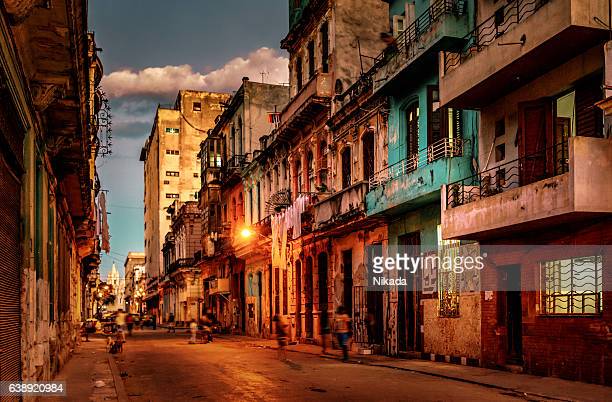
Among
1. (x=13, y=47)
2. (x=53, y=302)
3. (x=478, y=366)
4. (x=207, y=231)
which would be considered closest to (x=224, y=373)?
(x=53, y=302)

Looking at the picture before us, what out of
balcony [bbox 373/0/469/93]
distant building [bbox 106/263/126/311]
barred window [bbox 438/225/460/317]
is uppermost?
balcony [bbox 373/0/469/93]

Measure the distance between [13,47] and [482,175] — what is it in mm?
12198

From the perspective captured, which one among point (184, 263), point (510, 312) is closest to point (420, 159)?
point (510, 312)

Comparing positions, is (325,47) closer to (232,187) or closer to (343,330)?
(343,330)

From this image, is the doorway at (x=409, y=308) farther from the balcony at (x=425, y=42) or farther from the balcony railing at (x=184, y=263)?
the balcony railing at (x=184, y=263)

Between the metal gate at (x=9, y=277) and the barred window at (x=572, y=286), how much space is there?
10.5 metres

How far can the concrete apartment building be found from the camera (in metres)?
78.5

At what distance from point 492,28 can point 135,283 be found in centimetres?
11823

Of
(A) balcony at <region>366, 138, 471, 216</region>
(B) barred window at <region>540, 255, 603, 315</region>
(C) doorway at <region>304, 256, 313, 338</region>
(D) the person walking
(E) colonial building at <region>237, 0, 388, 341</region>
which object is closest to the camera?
(B) barred window at <region>540, 255, 603, 315</region>

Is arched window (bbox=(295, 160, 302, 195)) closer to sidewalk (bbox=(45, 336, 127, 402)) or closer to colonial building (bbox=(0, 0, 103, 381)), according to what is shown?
sidewalk (bbox=(45, 336, 127, 402))

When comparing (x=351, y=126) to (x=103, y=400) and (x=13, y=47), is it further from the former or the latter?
(x=13, y=47)

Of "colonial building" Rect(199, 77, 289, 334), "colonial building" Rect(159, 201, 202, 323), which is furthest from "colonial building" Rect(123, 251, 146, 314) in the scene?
"colonial building" Rect(199, 77, 289, 334)

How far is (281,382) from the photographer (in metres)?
15.0

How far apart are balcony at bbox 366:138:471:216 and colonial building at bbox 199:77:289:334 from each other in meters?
16.7
